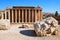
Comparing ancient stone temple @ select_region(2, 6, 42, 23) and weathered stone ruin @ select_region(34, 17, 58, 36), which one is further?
ancient stone temple @ select_region(2, 6, 42, 23)

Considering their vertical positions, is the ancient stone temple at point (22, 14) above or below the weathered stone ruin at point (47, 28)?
below

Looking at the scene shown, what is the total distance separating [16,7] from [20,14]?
2.12 metres

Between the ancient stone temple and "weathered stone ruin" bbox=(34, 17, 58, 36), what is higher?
"weathered stone ruin" bbox=(34, 17, 58, 36)

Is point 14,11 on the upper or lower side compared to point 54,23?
lower

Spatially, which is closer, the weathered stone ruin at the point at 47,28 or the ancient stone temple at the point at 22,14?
the weathered stone ruin at the point at 47,28

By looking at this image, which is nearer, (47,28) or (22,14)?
(47,28)

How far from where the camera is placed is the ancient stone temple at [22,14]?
90.3 ft

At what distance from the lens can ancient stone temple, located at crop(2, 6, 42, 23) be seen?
27531 millimetres

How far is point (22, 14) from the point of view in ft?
92.2

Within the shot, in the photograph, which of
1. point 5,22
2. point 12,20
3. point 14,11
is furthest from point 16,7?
point 5,22

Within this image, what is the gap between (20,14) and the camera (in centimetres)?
2836

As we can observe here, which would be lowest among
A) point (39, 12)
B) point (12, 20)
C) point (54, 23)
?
point (12, 20)

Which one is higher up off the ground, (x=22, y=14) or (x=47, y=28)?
(x=47, y=28)

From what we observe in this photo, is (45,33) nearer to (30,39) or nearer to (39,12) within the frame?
(30,39)
